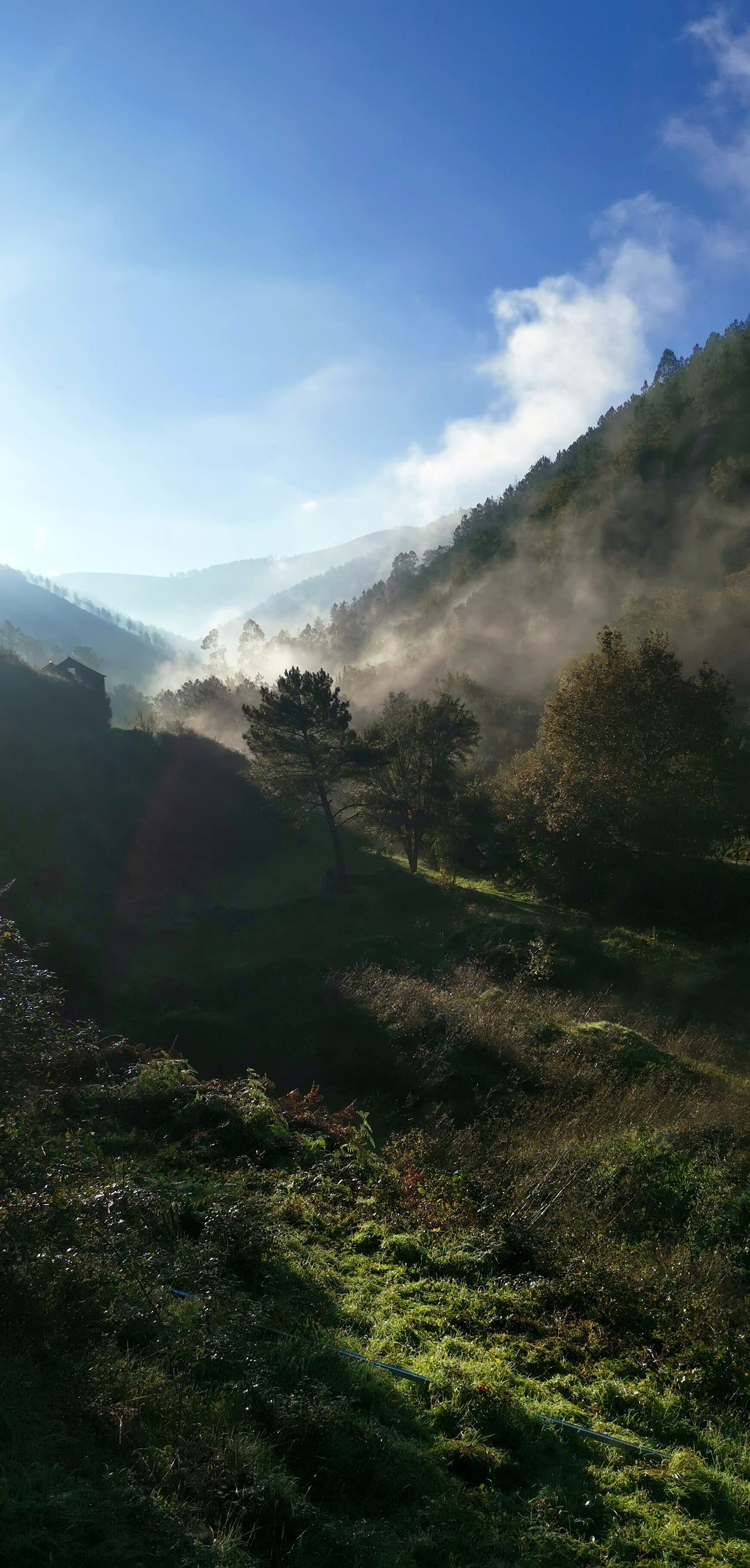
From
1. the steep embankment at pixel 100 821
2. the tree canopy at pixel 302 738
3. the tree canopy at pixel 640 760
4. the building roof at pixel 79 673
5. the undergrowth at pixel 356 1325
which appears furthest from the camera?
the building roof at pixel 79 673

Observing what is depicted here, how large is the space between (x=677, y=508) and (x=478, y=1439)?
9055 cm

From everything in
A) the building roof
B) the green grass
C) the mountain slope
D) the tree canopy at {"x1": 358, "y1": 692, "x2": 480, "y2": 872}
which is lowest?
the green grass

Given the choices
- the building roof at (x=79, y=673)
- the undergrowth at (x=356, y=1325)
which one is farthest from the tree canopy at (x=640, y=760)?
the building roof at (x=79, y=673)

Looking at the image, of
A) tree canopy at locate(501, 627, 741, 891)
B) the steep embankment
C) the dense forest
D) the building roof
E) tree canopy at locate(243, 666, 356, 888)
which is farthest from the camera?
the building roof

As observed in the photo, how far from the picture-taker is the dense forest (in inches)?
192

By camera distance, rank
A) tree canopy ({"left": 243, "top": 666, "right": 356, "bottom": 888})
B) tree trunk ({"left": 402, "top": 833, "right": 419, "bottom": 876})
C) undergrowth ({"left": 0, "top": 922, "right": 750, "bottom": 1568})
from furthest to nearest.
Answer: tree trunk ({"left": 402, "top": 833, "right": 419, "bottom": 876}), tree canopy ({"left": 243, "top": 666, "right": 356, "bottom": 888}), undergrowth ({"left": 0, "top": 922, "right": 750, "bottom": 1568})

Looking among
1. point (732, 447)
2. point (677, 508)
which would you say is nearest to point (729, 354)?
point (732, 447)

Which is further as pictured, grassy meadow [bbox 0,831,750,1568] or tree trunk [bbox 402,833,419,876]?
tree trunk [bbox 402,833,419,876]

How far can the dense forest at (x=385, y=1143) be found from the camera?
487 cm

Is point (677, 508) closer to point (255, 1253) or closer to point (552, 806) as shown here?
point (552, 806)

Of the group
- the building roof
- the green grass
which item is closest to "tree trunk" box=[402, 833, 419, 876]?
the green grass

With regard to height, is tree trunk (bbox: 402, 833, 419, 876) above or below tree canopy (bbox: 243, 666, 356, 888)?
below

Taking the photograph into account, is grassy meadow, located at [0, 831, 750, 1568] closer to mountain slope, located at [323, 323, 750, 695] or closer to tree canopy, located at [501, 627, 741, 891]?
tree canopy, located at [501, 627, 741, 891]

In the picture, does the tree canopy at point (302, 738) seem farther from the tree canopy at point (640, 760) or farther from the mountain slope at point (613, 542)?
the mountain slope at point (613, 542)
